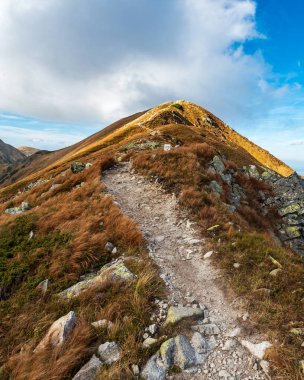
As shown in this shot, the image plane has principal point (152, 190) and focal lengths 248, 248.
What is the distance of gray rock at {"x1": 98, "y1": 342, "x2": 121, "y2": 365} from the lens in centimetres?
519

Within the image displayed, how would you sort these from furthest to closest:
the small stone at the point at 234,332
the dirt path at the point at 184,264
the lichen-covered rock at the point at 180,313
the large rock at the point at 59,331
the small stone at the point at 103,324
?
the lichen-covered rock at the point at 180,313, the small stone at the point at 103,324, the small stone at the point at 234,332, the large rock at the point at 59,331, the dirt path at the point at 184,264

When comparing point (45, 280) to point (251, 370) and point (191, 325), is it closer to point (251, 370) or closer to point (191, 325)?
point (191, 325)

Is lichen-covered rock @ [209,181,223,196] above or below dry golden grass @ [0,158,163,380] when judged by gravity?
above

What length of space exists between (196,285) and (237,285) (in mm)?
1206

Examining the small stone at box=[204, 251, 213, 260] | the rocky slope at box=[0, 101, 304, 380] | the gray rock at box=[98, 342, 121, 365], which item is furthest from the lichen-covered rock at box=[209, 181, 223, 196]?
the gray rock at box=[98, 342, 121, 365]

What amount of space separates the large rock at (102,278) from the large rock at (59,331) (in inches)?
40.9

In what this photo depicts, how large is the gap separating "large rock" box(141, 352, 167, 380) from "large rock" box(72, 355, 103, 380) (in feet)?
3.03

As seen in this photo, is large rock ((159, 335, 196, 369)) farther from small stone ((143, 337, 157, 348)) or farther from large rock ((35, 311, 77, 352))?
large rock ((35, 311, 77, 352))

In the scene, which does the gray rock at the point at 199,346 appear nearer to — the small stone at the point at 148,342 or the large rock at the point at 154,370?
the large rock at the point at 154,370

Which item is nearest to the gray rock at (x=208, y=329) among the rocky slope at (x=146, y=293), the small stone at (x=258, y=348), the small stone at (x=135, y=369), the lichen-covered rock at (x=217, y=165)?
the rocky slope at (x=146, y=293)

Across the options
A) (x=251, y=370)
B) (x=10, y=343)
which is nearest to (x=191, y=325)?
(x=251, y=370)

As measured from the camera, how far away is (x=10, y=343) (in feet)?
19.2

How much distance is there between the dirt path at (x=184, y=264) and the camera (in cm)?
513

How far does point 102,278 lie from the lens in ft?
24.2
